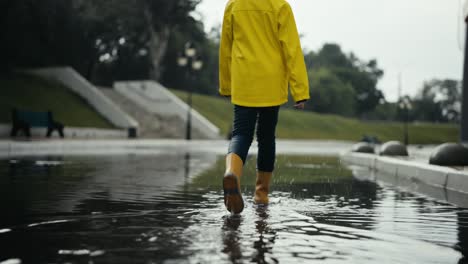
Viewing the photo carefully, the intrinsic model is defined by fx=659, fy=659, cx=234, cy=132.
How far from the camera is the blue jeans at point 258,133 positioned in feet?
18.7

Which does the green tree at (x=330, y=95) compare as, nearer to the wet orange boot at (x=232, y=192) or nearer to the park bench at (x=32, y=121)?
the park bench at (x=32, y=121)

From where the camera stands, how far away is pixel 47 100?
114ft

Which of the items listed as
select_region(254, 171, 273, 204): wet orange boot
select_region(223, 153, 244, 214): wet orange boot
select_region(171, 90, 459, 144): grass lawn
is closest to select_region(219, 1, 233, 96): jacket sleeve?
select_region(254, 171, 273, 204): wet orange boot

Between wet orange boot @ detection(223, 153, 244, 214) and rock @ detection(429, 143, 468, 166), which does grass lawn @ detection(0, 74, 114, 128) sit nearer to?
rock @ detection(429, 143, 468, 166)

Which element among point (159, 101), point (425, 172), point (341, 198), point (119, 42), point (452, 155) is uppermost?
point (119, 42)

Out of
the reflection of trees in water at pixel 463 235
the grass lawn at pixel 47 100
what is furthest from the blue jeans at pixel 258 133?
the grass lawn at pixel 47 100

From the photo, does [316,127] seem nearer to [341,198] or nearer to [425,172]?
[425,172]

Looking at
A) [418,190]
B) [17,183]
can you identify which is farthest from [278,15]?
[17,183]

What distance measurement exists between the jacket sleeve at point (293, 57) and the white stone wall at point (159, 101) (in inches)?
1360

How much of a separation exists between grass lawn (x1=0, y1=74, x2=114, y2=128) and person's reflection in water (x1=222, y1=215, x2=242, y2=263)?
2673 centimetres

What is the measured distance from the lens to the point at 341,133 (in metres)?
55.8

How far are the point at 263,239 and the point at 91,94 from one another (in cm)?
3508

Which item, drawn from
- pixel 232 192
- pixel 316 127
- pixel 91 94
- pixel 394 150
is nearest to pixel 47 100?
pixel 91 94

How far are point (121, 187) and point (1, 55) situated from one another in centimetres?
3086
